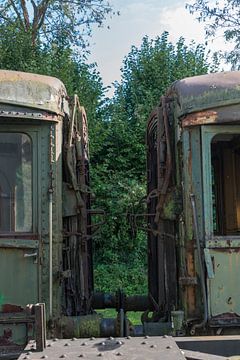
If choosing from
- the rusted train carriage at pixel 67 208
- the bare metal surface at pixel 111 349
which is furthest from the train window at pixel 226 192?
the bare metal surface at pixel 111 349

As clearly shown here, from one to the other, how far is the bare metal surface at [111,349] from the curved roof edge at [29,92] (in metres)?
2.07

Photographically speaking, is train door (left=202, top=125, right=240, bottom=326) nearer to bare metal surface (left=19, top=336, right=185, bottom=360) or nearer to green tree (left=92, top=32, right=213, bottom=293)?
bare metal surface (left=19, top=336, right=185, bottom=360)

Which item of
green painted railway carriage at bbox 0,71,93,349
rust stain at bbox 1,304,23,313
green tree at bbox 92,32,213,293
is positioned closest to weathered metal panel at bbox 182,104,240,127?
green painted railway carriage at bbox 0,71,93,349

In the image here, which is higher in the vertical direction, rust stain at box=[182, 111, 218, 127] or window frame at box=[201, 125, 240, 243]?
rust stain at box=[182, 111, 218, 127]

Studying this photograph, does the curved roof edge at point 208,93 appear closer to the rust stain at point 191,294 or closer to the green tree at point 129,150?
the rust stain at point 191,294

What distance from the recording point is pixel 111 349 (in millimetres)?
2766

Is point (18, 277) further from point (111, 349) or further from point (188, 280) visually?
point (111, 349)

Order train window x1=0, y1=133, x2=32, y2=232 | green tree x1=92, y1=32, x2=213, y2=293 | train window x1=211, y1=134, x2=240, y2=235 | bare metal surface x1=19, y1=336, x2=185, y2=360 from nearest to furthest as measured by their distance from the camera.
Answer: bare metal surface x1=19, y1=336, x2=185, y2=360, train window x1=0, y1=133, x2=32, y2=232, train window x1=211, y1=134, x2=240, y2=235, green tree x1=92, y1=32, x2=213, y2=293

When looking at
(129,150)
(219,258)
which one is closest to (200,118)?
(219,258)

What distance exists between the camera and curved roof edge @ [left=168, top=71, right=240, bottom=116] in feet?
14.4

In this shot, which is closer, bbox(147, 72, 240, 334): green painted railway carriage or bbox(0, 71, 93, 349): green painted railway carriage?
bbox(147, 72, 240, 334): green painted railway carriage

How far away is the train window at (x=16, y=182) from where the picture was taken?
445cm

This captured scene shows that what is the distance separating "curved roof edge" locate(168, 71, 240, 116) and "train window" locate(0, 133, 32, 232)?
4.08ft

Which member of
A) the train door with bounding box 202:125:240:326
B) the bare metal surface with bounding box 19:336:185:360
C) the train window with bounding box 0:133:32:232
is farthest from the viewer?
the train window with bounding box 0:133:32:232
